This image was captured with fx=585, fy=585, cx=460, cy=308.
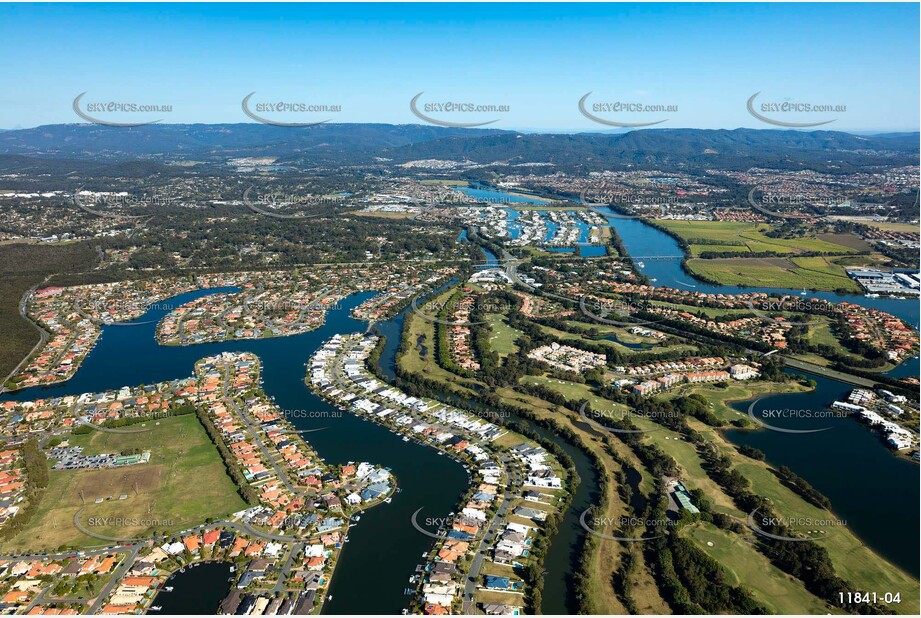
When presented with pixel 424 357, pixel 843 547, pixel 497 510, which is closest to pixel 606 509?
pixel 497 510

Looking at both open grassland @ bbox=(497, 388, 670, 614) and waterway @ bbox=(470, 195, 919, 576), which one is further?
waterway @ bbox=(470, 195, 919, 576)

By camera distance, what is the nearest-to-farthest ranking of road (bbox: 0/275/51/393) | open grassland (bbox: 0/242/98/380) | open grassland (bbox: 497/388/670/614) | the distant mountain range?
open grassland (bbox: 497/388/670/614) → road (bbox: 0/275/51/393) → open grassland (bbox: 0/242/98/380) → the distant mountain range

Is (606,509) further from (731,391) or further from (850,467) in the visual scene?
(731,391)

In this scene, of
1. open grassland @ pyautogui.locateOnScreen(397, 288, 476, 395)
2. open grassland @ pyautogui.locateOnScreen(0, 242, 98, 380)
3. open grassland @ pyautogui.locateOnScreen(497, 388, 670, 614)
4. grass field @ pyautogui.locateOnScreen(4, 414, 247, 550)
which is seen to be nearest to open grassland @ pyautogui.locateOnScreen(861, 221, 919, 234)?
open grassland @ pyautogui.locateOnScreen(397, 288, 476, 395)

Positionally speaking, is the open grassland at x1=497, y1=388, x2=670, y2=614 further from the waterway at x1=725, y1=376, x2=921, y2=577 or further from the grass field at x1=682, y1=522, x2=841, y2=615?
the waterway at x1=725, y1=376, x2=921, y2=577

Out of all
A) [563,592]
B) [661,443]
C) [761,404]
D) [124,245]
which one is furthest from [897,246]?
[124,245]

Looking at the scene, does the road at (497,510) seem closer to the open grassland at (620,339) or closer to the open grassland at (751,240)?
the open grassland at (620,339)
